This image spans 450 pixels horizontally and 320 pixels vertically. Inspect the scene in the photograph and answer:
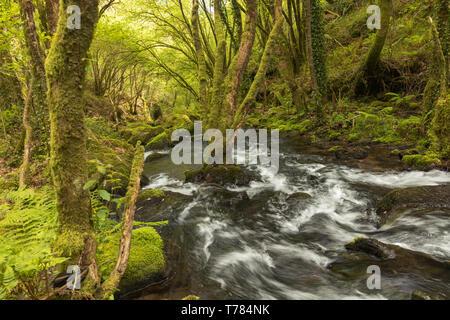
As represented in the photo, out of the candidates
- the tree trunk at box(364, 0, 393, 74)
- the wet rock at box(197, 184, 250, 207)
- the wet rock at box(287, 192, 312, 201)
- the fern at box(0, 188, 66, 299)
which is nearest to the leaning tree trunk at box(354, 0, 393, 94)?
the tree trunk at box(364, 0, 393, 74)

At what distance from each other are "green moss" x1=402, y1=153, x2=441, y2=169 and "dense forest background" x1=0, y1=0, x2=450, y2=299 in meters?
0.03

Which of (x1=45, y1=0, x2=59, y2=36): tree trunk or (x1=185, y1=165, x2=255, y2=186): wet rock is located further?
(x1=185, y1=165, x2=255, y2=186): wet rock

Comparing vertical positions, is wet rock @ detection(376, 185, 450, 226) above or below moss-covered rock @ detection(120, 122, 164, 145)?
below

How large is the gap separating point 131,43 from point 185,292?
54.4ft

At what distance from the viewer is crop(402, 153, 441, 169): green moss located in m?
6.10

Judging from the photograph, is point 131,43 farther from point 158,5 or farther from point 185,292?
point 185,292

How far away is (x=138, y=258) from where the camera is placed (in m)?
3.24

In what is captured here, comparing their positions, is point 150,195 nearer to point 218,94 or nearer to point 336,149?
point 218,94

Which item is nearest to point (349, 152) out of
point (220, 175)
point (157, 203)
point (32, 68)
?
point (220, 175)

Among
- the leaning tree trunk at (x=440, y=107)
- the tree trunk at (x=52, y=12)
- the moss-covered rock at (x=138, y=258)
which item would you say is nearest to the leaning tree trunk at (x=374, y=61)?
the leaning tree trunk at (x=440, y=107)

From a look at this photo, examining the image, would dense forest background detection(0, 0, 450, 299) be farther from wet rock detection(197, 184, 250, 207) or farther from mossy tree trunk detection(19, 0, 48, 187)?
wet rock detection(197, 184, 250, 207)

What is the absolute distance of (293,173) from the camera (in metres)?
8.04

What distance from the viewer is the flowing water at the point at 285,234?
3309 millimetres
